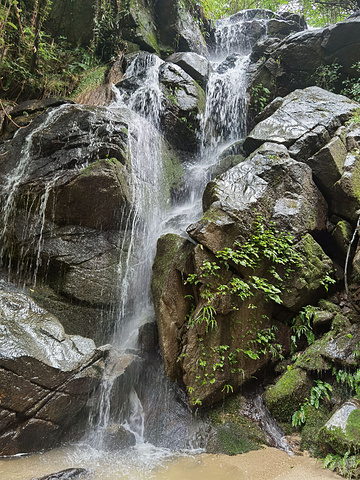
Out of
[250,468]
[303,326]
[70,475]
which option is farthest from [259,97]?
[70,475]

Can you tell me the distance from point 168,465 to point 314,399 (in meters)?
2.22

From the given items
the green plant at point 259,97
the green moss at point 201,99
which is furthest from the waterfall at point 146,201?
the green plant at point 259,97

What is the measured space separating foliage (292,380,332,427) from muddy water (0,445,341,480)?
53 cm

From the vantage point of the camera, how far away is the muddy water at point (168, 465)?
11.6 ft

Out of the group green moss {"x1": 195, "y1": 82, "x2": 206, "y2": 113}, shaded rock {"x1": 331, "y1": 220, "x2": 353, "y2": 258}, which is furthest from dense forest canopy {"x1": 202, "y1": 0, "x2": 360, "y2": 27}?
shaded rock {"x1": 331, "y1": 220, "x2": 353, "y2": 258}

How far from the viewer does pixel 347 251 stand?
5.87 meters

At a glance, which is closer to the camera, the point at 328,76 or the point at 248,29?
the point at 328,76

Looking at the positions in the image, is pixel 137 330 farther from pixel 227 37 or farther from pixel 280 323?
pixel 227 37

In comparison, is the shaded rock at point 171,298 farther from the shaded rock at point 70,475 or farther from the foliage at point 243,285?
the shaded rock at point 70,475

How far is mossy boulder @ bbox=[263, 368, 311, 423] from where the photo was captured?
4.63 meters

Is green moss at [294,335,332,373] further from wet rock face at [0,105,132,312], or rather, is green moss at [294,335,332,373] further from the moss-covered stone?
wet rock face at [0,105,132,312]

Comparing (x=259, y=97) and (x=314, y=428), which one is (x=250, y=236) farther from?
(x=259, y=97)

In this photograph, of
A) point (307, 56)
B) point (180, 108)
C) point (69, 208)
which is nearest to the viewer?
point (69, 208)

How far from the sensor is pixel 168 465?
3842 mm
